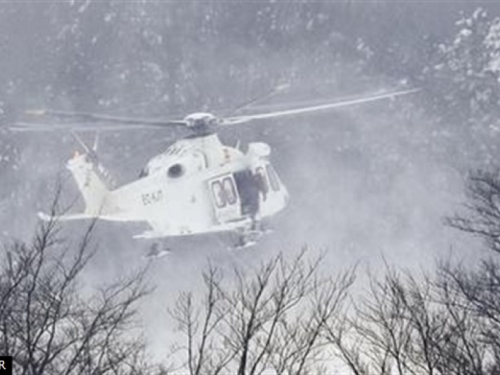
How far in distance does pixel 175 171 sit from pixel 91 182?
3.37 m

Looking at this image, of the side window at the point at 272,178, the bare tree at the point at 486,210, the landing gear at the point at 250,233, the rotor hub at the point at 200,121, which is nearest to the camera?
the bare tree at the point at 486,210

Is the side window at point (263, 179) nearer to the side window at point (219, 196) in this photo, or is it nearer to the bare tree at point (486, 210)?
the side window at point (219, 196)

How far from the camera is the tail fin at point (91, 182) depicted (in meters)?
31.3

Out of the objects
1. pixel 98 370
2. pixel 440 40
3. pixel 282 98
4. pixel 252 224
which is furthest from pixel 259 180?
pixel 98 370

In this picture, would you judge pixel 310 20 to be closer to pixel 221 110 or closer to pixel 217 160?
pixel 221 110

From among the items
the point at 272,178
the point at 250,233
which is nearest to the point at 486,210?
the point at 250,233

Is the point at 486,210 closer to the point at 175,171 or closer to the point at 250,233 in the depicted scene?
the point at 250,233

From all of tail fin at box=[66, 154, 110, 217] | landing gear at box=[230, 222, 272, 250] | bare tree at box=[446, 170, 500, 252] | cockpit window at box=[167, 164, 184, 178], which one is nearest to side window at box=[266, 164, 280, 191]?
landing gear at box=[230, 222, 272, 250]

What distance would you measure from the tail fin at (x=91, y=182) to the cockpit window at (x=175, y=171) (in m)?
2.80

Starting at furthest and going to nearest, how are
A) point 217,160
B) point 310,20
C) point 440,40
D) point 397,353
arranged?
point 310,20
point 440,40
point 217,160
point 397,353

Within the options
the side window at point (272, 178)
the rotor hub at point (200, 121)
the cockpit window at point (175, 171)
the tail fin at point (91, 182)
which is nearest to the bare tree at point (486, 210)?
the rotor hub at point (200, 121)

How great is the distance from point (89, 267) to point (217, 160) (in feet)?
44.3

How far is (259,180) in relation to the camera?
101 ft

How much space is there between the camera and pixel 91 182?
1237 inches
